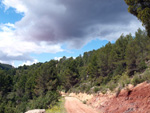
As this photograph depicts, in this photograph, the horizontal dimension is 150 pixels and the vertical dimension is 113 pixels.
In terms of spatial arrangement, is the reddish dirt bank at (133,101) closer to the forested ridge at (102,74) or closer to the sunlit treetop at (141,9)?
the forested ridge at (102,74)

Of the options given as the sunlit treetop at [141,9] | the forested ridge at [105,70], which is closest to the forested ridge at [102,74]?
the forested ridge at [105,70]

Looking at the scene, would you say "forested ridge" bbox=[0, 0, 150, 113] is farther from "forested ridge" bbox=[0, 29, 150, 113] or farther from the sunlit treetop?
the sunlit treetop

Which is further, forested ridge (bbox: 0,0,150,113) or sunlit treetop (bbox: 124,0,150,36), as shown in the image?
forested ridge (bbox: 0,0,150,113)

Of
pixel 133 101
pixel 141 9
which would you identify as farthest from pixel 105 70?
pixel 141 9

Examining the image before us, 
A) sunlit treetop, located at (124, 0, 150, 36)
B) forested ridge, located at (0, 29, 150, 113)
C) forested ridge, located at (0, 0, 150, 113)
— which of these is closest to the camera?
sunlit treetop, located at (124, 0, 150, 36)

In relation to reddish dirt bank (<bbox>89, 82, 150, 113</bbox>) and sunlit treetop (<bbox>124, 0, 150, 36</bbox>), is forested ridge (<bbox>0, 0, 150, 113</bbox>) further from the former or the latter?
sunlit treetop (<bbox>124, 0, 150, 36</bbox>)

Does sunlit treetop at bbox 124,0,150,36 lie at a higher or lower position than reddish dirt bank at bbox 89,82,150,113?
higher

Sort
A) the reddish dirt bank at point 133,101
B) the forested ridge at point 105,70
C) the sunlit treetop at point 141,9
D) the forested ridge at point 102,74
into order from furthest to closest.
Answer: the forested ridge at point 105,70 → the forested ridge at point 102,74 → the reddish dirt bank at point 133,101 → the sunlit treetop at point 141,9

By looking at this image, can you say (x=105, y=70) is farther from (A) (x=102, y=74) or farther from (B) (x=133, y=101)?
(B) (x=133, y=101)

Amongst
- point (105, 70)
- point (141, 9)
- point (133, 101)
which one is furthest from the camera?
point (105, 70)

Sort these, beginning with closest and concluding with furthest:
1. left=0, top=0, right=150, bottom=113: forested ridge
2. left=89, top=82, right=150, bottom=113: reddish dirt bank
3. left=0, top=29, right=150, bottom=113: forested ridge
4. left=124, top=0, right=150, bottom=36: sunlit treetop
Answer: left=124, top=0, right=150, bottom=36: sunlit treetop
left=89, top=82, right=150, bottom=113: reddish dirt bank
left=0, top=0, right=150, bottom=113: forested ridge
left=0, top=29, right=150, bottom=113: forested ridge

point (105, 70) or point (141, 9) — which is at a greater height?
point (141, 9)

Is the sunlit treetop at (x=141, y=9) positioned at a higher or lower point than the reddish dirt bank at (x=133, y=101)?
higher

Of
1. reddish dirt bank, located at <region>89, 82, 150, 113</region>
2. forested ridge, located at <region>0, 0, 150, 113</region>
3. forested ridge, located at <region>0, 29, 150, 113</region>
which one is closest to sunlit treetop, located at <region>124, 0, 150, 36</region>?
reddish dirt bank, located at <region>89, 82, 150, 113</region>
